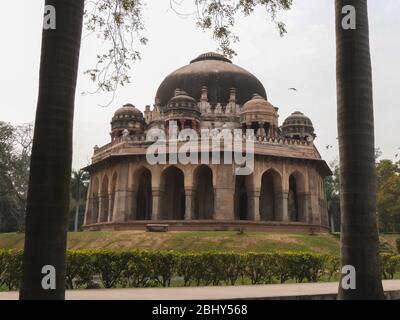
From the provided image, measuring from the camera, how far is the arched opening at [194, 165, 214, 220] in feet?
93.5

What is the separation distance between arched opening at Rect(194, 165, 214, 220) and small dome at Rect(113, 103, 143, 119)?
7.69m

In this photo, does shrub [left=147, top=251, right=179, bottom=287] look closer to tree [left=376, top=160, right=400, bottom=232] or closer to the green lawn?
the green lawn

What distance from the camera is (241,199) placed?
30.1 meters

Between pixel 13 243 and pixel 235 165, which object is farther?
pixel 235 165

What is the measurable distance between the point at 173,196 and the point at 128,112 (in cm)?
770

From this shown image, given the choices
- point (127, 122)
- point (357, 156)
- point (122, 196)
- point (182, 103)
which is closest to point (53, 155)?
point (357, 156)

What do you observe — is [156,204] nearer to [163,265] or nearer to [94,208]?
[94,208]

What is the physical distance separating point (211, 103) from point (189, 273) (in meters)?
23.7

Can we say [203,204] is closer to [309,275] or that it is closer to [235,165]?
[235,165]

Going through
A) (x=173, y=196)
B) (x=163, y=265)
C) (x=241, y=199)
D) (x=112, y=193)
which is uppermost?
(x=112, y=193)

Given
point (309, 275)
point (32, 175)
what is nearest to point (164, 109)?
point (309, 275)

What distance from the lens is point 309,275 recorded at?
11.4 metres
